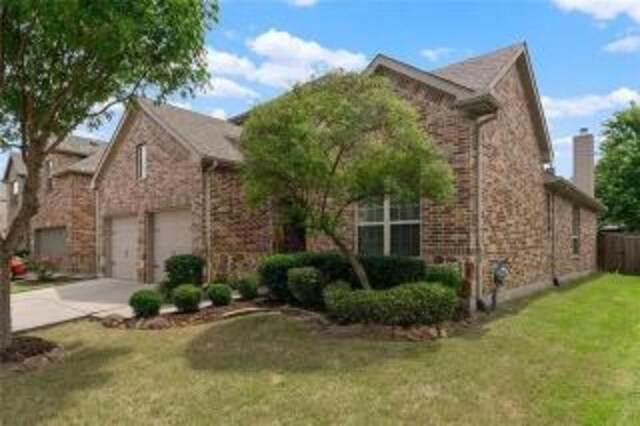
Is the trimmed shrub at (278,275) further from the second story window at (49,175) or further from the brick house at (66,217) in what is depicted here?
the second story window at (49,175)

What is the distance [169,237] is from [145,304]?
6.54 metres

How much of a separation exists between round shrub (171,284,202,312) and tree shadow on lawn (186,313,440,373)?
62.4 inches

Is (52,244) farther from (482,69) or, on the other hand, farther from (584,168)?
(584,168)

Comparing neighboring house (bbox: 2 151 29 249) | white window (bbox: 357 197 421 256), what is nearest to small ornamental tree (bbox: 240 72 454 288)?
white window (bbox: 357 197 421 256)

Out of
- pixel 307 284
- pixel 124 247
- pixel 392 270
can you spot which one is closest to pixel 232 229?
pixel 307 284

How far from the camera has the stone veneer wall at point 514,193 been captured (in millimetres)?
13477

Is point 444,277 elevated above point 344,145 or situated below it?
below

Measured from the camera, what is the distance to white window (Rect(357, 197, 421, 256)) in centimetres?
1384

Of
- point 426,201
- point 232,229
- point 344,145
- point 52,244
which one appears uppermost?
point 344,145

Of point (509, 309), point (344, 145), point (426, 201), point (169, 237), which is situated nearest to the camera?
point (344, 145)

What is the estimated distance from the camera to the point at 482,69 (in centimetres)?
1462

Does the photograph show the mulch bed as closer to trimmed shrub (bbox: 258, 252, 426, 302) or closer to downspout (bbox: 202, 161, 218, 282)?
trimmed shrub (bbox: 258, 252, 426, 302)

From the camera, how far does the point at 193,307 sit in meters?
12.8

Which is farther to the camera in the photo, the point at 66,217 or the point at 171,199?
the point at 66,217
